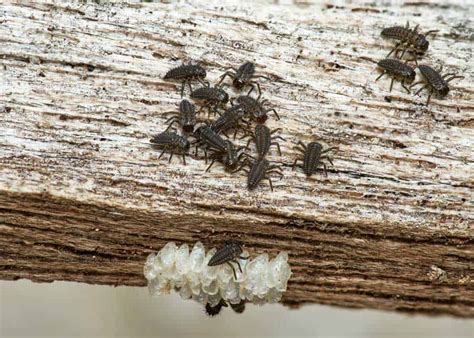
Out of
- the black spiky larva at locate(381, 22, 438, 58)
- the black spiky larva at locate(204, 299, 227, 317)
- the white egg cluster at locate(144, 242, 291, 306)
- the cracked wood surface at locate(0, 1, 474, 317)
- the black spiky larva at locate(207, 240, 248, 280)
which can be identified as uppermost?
the black spiky larva at locate(381, 22, 438, 58)

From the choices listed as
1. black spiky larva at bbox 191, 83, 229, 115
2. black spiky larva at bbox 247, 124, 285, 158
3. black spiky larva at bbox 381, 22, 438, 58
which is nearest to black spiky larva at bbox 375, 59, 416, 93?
black spiky larva at bbox 381, 22, 438, 58

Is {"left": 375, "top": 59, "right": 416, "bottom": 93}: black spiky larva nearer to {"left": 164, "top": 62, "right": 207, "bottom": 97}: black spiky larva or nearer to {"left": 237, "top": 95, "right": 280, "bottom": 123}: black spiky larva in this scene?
{"left": 237, "top": 95, "right": 280, "bottom": 123}: black spiky larva

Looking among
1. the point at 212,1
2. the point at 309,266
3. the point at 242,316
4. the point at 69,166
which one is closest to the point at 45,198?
the point at 69,166

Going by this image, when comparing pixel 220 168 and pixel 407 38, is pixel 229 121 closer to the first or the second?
pixel 220 168

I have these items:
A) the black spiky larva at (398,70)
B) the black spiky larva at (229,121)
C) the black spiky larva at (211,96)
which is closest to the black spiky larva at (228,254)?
the black spiky larva at (229,121)

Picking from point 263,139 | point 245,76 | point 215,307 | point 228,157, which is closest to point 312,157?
point 263,139
